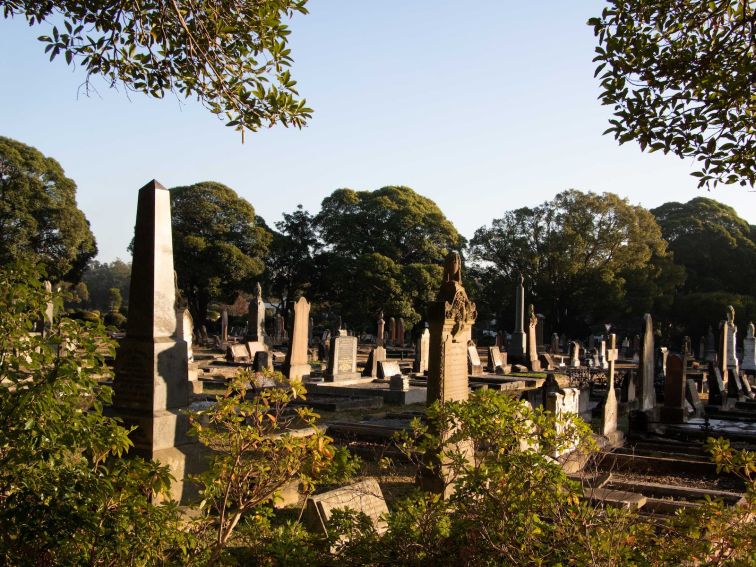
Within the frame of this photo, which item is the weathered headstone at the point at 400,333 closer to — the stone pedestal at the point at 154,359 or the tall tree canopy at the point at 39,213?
the tall tree canopy at the point at 39,213

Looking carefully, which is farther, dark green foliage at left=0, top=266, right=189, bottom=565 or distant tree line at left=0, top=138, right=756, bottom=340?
distant tree line at left=0, top=138, right=756, bottom=340

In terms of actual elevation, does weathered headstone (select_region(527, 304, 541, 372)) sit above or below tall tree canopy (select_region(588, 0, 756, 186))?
below

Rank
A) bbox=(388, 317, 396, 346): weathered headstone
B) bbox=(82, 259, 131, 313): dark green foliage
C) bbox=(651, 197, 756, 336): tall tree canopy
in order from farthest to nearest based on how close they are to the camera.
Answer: bbox=(82, 259, 131, 313): dark green foliage → bbox=(651, 197, 756, 336): tall tree canopy → bbox=(388, 317, 396, 346): weathered headstone

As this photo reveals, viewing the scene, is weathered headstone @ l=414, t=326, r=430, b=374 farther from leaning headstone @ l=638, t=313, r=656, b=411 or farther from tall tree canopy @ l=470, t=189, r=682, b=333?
tall tree canopy @ l=470, t=189, r=682, b=333

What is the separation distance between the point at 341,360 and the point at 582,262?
33390 millimetres

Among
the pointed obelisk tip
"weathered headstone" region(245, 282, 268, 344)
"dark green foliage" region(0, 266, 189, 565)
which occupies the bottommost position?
"dark green foliage" region(0, 266, 189, 565)

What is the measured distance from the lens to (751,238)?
56.7 m

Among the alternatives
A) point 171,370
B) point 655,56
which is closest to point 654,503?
point 655,56

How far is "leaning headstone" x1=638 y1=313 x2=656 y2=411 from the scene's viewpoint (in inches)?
587

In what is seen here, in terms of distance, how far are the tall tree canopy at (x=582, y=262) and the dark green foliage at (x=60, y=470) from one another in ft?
153

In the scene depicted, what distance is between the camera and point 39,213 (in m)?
40.7

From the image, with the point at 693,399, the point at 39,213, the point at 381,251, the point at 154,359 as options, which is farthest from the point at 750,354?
the point at 39,213

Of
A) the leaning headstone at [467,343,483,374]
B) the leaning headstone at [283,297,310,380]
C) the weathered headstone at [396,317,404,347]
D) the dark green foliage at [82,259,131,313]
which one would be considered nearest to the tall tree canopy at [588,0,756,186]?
the leaning headstone at [283,297,310,380]

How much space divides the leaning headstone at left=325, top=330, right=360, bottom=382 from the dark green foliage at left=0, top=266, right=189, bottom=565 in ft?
53.0
